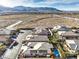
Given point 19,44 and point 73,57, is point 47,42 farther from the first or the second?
point 73,57

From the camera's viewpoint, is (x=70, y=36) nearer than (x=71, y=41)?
No

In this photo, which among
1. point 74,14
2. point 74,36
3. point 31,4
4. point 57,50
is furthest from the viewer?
point 74,14

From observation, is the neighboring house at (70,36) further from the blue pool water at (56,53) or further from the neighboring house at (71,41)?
the blue pool water at (56,53)

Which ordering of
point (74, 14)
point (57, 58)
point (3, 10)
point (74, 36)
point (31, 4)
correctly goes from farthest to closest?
point (3, 10)
point (74, 14)
point (31, 4)
point (74, 36)
point (57, 58)

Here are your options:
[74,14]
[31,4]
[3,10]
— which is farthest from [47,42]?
[3,10]

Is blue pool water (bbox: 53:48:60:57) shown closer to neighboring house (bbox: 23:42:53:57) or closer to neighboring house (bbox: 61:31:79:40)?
neighboring house (bbox: 23:42:53:57)

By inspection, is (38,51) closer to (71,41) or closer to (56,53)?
(56,53)

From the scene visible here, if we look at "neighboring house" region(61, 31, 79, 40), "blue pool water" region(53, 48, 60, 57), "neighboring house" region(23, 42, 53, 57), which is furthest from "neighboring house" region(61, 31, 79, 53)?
"neighboring house" region(23, 42, 53, 57)

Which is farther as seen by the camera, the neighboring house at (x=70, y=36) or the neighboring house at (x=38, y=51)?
the neighboring house at (x=70, y=36)

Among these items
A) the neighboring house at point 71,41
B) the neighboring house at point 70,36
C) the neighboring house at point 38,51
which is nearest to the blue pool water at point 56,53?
the neighboring house at point 38,51

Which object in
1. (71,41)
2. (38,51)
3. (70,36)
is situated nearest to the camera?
(38,51)

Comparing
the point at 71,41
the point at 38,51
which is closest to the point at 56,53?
the point at 38,51
